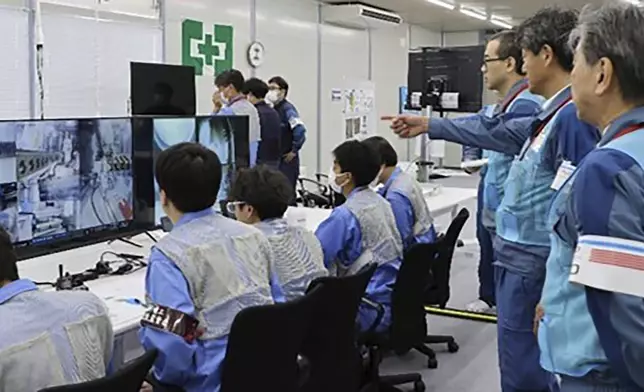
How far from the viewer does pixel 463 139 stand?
2559mm

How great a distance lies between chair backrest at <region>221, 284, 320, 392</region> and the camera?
1748 mm

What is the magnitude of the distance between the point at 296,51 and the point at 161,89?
4.76m

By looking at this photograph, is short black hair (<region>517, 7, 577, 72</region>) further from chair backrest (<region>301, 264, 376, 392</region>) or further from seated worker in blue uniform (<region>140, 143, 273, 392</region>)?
seated worker in blue uniform (<region>140, 143, 273, 392</region>)

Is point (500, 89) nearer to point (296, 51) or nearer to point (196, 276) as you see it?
point (196, 276)

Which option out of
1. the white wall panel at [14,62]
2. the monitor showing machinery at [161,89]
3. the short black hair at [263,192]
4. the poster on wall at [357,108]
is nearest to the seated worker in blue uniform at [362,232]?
the short black hair at [263,192]

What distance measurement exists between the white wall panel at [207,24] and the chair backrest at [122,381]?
605cm

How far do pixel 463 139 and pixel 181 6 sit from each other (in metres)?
5.32

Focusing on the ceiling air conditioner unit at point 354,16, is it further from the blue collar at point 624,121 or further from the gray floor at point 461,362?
the blue collar at point 624,121

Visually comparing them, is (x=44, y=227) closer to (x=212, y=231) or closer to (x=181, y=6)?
(x=212, y=231)

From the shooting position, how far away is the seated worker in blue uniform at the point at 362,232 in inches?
111

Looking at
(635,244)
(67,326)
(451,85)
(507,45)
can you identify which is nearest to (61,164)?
(67,326)

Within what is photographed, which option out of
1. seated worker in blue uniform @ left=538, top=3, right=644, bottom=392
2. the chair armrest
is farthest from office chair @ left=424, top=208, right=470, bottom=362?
seated worker in blue uniform @ left=538, top=3, right=644, bottom=392

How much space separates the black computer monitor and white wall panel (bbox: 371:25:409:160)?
28.9ft

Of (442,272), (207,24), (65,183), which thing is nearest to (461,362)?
(442,272)
